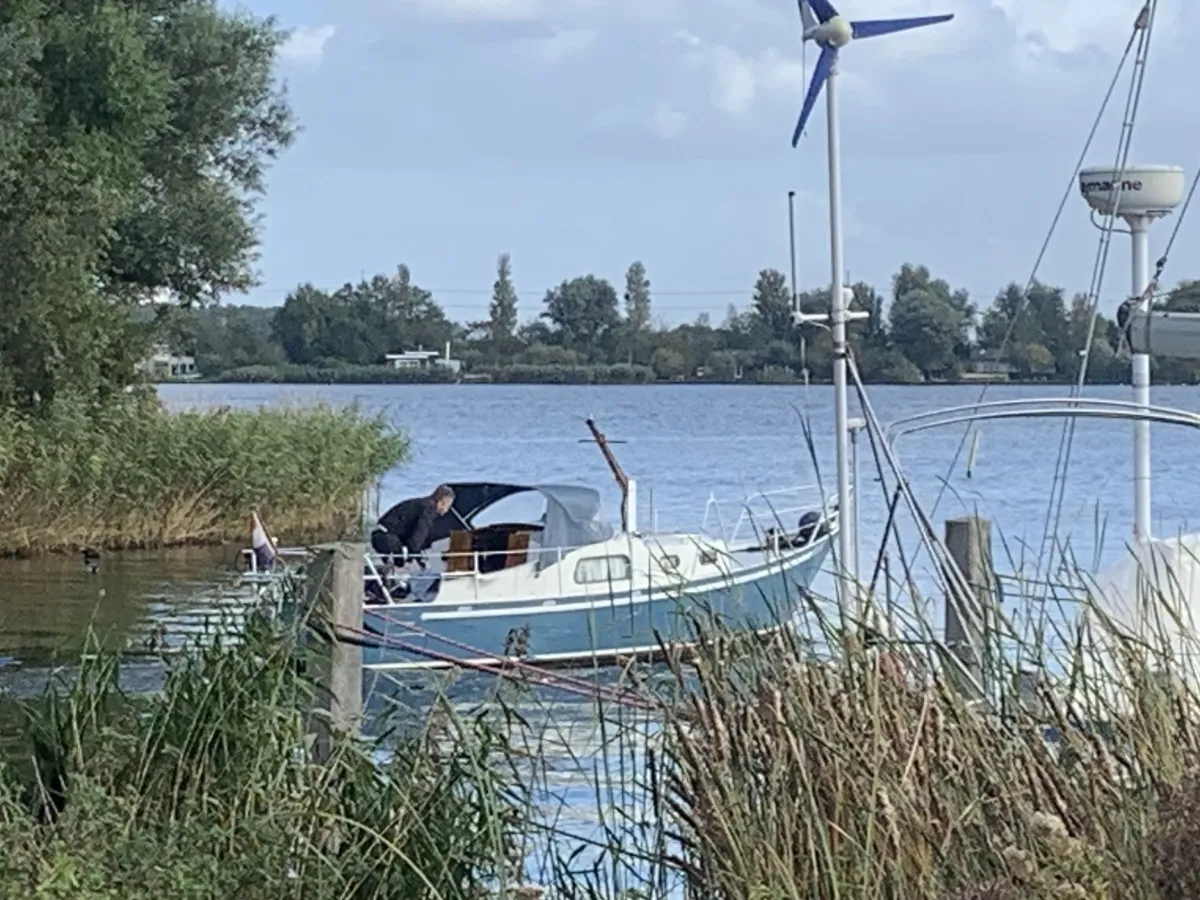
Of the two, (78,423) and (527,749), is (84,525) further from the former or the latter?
(527,749)

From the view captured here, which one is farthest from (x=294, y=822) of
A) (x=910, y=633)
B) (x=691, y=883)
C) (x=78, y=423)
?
(x=78, y=423)

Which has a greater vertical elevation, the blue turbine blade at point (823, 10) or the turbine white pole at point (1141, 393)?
the blue turbine blade at point (823, 10)

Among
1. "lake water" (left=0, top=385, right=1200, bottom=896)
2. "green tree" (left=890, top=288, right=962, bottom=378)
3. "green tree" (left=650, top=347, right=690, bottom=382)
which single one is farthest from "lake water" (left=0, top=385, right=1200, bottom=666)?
"green tree" (left=650, top=347, right=690, bottom=382)

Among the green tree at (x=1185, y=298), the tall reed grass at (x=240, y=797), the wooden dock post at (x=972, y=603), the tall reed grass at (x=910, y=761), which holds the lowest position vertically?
the tall reed grass at (x=240, y=797)

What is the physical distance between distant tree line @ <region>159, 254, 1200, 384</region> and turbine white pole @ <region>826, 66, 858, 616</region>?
361mm

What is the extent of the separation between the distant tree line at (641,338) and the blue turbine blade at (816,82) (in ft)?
3.87

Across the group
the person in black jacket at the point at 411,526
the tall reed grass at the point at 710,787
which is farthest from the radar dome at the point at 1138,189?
the person in black jacket at the point at 411,526

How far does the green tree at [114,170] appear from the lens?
24594 millimetres

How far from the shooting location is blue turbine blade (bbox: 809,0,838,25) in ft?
46.3

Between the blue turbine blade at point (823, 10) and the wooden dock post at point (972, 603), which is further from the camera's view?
the blue turbine blade at point (823, 10)

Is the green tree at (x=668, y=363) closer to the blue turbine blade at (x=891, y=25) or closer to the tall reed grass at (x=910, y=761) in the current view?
the blue turbine blade at (x=891, y=25)

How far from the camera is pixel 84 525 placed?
29.2m

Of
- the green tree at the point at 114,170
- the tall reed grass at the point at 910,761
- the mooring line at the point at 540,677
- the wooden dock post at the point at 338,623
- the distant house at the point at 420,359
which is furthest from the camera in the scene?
the distant house at the point at 420,359

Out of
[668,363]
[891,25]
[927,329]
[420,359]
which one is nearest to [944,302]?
[927,329]
